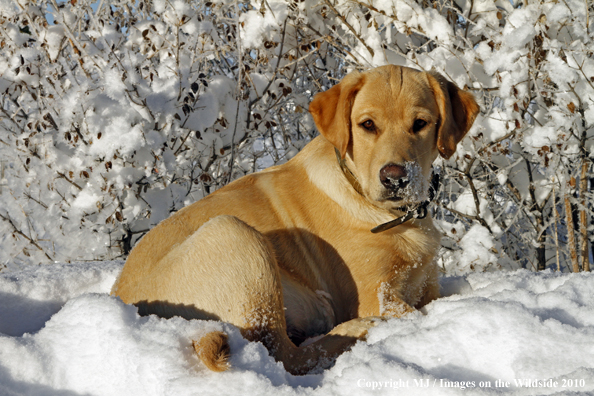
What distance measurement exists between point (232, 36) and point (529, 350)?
4799 millimetres

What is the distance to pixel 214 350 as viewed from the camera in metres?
1.79

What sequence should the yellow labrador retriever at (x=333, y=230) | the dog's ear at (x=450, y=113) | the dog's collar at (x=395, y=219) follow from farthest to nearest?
1. the dog's ear at (x=450, y=113)
2. the dog's collar at (x=395, y=219)
3. the yellow labrador retriever at (x=333, y=230)

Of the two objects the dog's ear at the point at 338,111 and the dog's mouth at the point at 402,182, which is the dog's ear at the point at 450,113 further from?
the dog's ear at the point at 338,111

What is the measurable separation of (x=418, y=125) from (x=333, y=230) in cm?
80

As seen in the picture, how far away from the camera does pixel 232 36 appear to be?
222 inches

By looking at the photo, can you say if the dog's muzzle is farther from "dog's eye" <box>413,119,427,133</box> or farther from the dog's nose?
"dog's eye" <box>413,119,427,133</box>

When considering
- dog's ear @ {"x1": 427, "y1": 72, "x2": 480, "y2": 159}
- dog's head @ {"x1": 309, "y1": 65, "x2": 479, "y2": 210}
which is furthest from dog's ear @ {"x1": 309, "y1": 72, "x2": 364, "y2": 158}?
dog's ear @ {"x1": 427, "y1": 72, "x2": 480, "y2": 159}

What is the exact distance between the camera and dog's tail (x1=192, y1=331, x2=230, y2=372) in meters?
1.78

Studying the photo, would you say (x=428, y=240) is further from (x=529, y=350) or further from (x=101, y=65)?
(x=101, y=65)

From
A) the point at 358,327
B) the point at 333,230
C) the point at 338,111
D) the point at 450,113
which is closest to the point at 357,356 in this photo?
the point at 358,327

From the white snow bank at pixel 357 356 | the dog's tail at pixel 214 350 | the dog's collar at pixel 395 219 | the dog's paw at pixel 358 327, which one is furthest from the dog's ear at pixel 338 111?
the dog's tail at pixel 214 350

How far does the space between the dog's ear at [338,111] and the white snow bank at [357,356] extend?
1.13 m

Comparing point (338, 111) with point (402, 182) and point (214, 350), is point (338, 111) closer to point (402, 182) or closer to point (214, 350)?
point (402, 182)

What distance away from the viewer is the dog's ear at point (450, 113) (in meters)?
2.98
